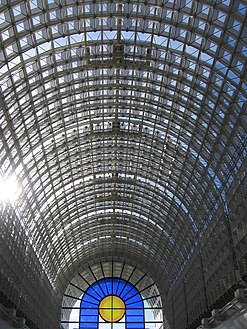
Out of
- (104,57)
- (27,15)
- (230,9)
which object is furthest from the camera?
(104,57)

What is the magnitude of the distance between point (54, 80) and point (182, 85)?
12466mm

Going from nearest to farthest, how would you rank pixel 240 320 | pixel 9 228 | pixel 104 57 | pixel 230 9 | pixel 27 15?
pixel 230 9 → pixel 27 15 → pixel 240 320 → pixel 104 57 → pixel 9 228

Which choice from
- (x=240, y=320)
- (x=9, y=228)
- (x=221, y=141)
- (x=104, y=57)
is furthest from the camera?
(x=9, y=228)

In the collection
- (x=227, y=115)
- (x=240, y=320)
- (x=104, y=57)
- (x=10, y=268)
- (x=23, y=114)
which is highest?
(x=104, y=57)

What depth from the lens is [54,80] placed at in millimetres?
40094

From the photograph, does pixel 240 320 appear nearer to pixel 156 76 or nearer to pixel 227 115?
pixel 227 115

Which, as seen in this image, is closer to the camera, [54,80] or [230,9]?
[230,9]

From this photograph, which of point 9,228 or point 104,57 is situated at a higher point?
point 104,57

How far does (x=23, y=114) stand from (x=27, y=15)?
11.7 meters

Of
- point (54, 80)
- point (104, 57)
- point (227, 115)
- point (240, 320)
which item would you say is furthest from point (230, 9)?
point (240, 320)

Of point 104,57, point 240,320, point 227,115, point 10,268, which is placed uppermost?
point 104,57

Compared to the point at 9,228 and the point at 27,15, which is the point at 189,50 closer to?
the point at 27,15

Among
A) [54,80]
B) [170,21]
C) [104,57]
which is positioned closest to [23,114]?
[54,80]

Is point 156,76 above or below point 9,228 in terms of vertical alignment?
above
